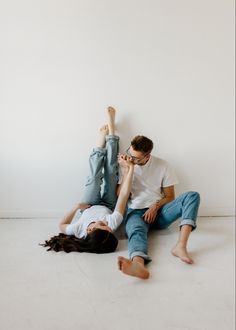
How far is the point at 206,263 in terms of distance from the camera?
1.52 metres

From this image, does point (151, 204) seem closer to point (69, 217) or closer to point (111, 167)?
point (111, 167)

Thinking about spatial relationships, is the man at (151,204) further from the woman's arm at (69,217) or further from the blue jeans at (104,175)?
the woman's arm at (69,217)

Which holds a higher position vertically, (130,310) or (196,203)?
(196,203)

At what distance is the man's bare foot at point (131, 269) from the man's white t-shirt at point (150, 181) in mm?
482

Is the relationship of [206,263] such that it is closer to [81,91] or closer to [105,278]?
[105,278]

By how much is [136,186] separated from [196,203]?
1.10ft

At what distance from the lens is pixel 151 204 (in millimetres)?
1814

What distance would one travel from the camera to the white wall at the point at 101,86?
70.3 inches

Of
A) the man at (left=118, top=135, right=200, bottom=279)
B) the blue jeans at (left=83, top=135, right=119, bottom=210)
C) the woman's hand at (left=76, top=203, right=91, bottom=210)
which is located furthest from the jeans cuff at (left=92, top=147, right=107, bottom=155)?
Answer: the woman's hand at (left=76, top=203, right=91, bottom=210)

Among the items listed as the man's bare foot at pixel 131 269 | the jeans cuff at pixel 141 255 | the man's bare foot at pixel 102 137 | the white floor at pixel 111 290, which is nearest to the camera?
the white floor at pixel 111 290

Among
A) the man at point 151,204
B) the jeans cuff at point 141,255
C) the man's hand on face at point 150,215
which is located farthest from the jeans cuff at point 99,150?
the jeans cuff at point 141,255

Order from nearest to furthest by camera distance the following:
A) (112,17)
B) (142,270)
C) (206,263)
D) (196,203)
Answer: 1. (142,270)
2. (206,263)
3. (196,203)
4. (112,17)

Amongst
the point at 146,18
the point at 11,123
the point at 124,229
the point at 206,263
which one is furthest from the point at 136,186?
the point at 146,18

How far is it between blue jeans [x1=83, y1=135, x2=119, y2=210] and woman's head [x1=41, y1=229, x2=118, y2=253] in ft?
0.98
